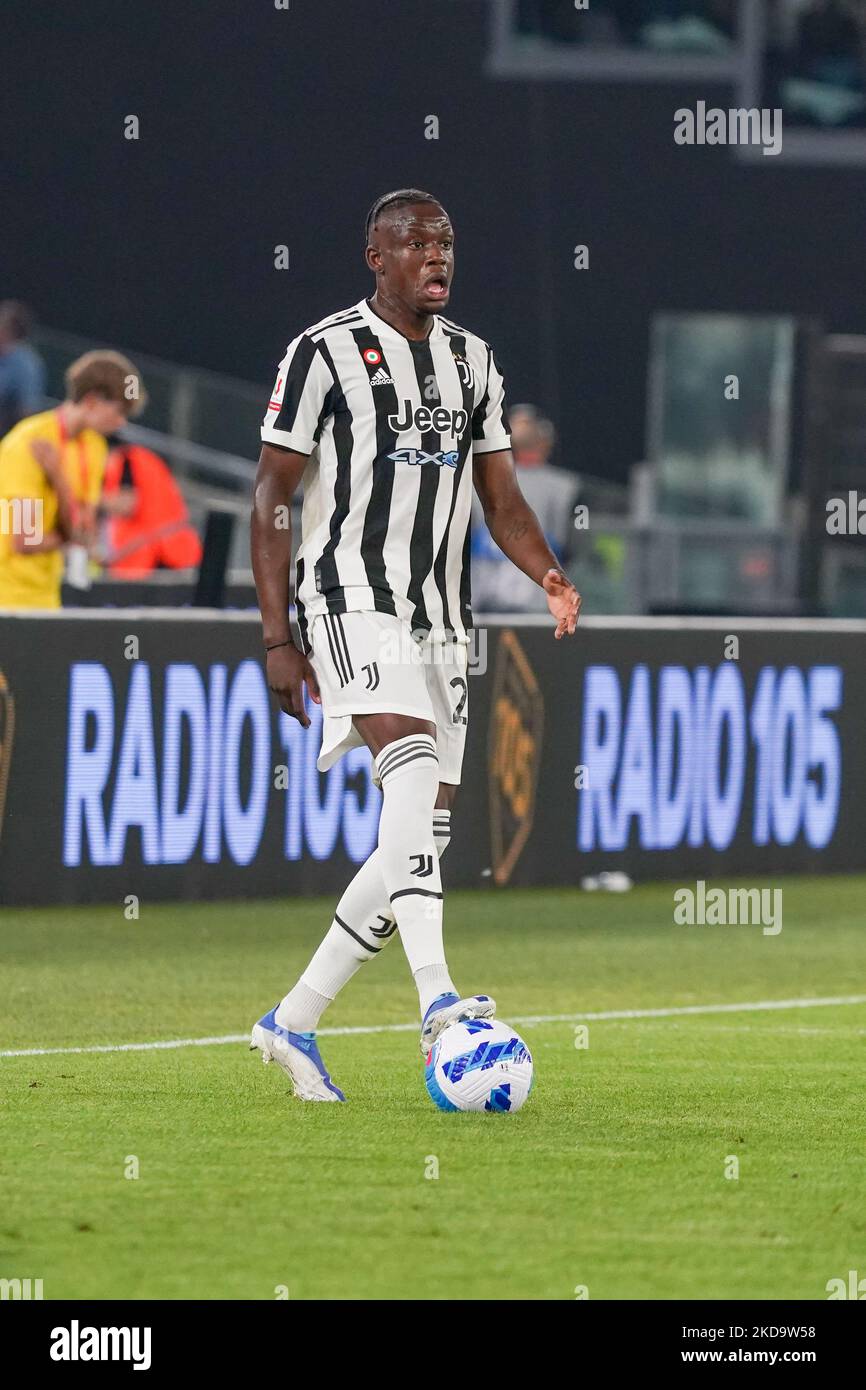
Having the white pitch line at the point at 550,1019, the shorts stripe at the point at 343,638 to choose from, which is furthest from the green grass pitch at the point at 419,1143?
the shorts stripe at the point at 343,638

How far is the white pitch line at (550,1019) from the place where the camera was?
848 centimetres

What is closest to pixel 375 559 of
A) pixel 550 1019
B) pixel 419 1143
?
pixel 419 1143

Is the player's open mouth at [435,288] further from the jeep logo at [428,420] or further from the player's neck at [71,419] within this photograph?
the player's neck at [71,419]

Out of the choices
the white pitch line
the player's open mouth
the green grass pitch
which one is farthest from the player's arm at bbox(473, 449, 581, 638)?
the white pitch line

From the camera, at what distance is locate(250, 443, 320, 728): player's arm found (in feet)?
23.8

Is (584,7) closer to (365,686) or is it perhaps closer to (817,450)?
(817,450)

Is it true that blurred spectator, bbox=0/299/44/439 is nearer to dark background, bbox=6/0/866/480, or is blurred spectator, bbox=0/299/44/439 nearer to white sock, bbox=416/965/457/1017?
dark background, bbox=6/0/866/480

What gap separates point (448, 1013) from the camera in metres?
7.00

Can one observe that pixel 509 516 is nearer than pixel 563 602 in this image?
No

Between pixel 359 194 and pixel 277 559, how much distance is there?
20940mm

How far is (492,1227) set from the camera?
5.68 meters

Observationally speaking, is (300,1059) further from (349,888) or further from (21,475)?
(21,475)

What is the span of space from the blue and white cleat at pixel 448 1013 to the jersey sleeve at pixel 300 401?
146 cm
